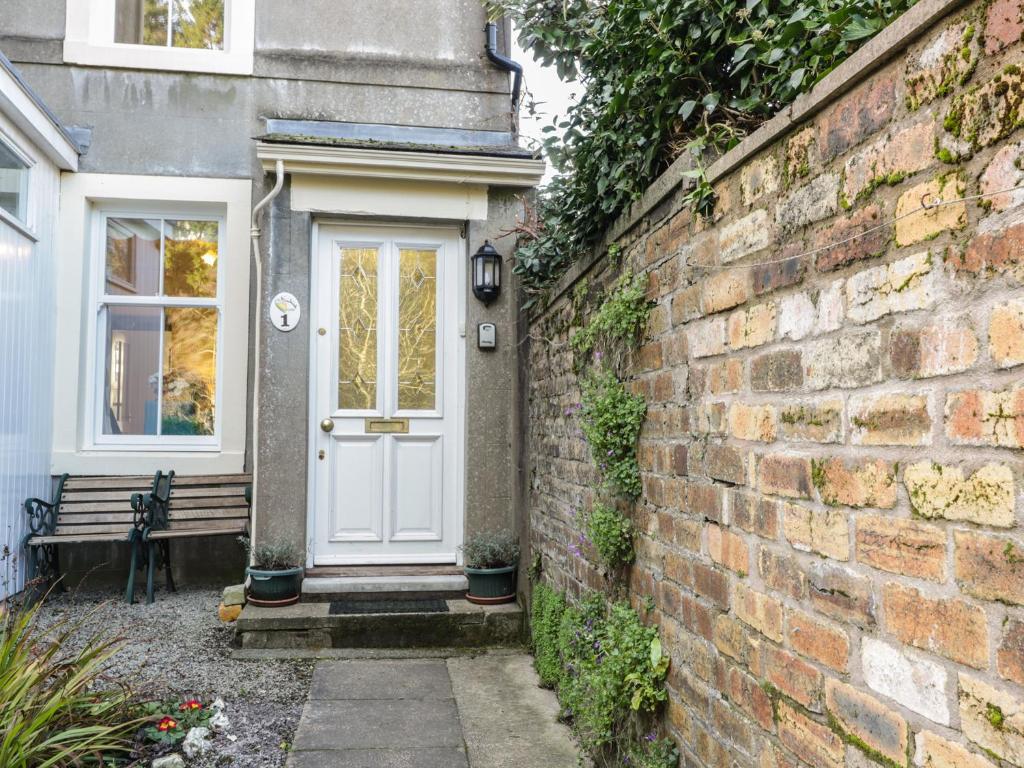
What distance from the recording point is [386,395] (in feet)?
18.5

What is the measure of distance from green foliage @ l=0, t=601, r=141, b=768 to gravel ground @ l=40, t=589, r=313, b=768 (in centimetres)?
23

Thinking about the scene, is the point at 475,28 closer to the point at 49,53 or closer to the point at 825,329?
the point at 49,53

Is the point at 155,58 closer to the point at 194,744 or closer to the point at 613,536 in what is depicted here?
the point at 194,744

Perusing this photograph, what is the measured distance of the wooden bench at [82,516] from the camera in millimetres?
5598

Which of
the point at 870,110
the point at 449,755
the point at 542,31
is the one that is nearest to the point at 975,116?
the point at 870,110

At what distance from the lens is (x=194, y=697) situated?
373 cm

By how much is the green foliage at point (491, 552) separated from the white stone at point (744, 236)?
3441 mm

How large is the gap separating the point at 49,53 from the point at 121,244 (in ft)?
5.19

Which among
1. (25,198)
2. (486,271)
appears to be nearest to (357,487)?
(486,271)

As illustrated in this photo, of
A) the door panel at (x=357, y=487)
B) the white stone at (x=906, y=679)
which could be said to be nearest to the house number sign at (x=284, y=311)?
the door panel at (x=357, y=487)

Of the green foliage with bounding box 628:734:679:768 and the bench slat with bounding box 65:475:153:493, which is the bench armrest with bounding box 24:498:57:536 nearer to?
the bench slat with bounding box 65:475:153:493

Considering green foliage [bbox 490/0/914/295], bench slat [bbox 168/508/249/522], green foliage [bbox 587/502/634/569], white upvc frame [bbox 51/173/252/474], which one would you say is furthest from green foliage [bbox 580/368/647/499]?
white upvc frame [bbox 51/173/252/474]

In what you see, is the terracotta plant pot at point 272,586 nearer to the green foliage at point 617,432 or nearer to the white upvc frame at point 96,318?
the white upvc frame at point 96,318

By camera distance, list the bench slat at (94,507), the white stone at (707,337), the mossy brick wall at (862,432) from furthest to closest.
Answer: the bench slat at (94,507) → the white stone at (707,337) → the mossy brick wall at (862,432)
